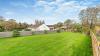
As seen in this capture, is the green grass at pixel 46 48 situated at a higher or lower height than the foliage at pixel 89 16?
lower

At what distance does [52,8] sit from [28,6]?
808 centimetres

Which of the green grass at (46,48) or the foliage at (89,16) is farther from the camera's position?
the foliage at (89,16)

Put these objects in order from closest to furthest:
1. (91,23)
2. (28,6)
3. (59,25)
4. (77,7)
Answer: (91,23), (28,6), (77,7), (59,25)

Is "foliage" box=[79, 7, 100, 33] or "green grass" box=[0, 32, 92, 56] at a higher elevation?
"foliage" box=[79, 7, 100, 33]

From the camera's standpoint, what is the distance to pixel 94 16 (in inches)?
2079

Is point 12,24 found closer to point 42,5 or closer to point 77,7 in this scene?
point 42,5

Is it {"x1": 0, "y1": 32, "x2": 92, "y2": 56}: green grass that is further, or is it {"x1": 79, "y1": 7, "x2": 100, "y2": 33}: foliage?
{"x1": 79, "y1": 7, "x2": 100, "y2": 33}: foliage

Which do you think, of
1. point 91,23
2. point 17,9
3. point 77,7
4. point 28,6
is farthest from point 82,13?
point 17,9

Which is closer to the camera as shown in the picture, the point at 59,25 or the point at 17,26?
the point at 17,26

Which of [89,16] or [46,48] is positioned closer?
[46,48]

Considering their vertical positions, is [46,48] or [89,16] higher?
[89,16]

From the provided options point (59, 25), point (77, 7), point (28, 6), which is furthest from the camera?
point (59, 25)

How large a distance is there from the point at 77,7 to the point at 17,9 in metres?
20.6

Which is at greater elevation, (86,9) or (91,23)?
(86,9)
